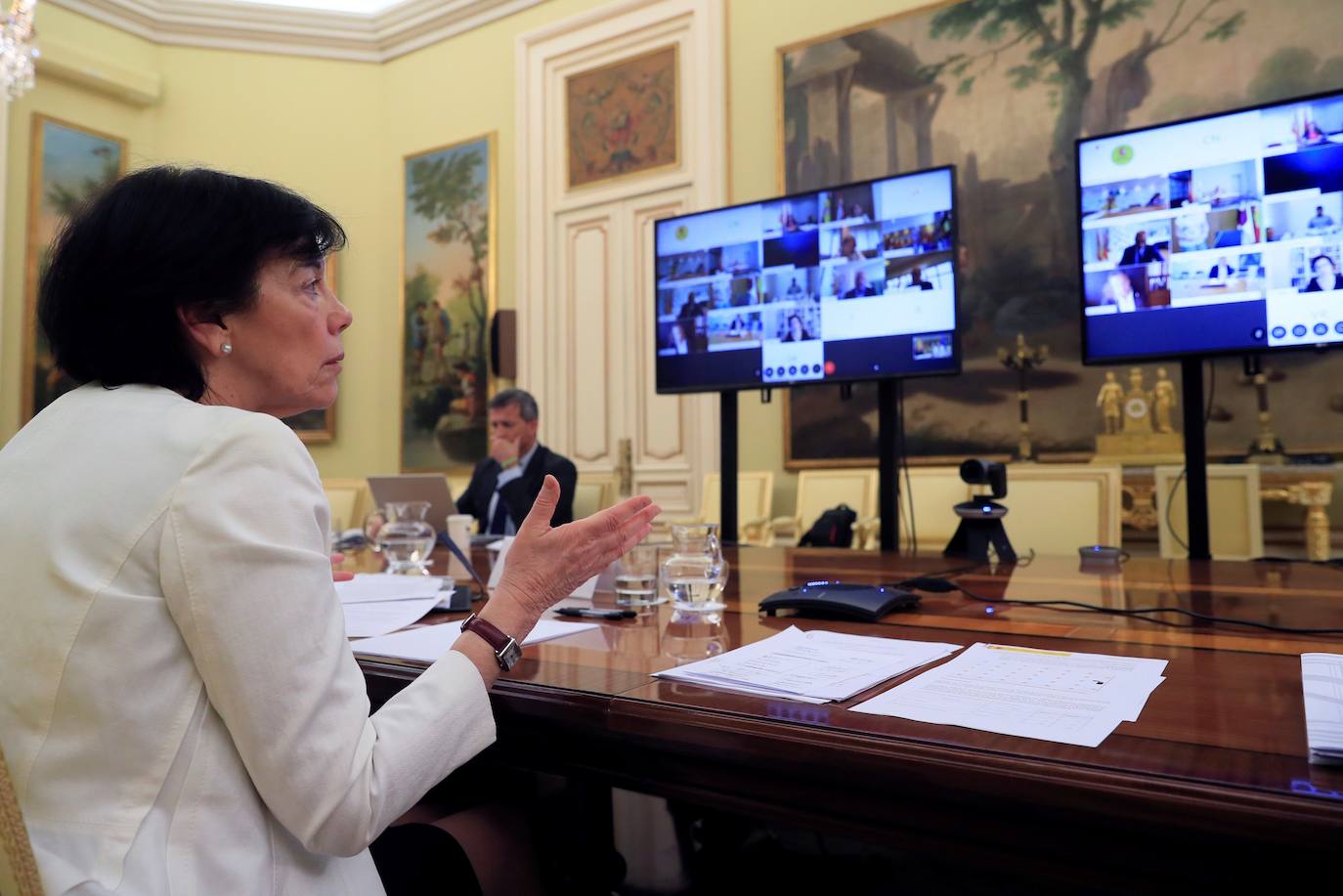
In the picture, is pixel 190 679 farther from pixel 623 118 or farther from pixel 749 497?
pixel 623 118

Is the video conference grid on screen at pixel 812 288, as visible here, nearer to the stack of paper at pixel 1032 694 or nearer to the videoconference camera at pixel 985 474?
the videoconference camera at pixel 985 474

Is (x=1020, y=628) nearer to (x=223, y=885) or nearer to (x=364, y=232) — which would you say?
(x=223, y=885)

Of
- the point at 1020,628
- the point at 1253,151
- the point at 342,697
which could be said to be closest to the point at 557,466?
the point at 1253,151

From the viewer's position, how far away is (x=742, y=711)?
81 centimetres

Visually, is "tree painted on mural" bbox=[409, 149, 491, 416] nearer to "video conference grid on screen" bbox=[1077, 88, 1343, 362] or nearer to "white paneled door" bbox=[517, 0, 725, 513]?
"white paneled door" bbox=[517, 0, 725, 513]

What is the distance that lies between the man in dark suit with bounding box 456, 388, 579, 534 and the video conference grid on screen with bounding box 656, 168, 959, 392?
58.7 inches

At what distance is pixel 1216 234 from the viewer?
2.03 m

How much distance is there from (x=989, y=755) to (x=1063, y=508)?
2248 millimetres

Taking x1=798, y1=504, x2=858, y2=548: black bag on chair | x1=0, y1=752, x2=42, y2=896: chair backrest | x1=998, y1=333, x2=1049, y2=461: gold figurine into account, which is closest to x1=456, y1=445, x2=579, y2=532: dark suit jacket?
x1=798, y1=504, x2=858, y2=548: black bag on chair

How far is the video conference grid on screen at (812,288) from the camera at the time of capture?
2.35 metres

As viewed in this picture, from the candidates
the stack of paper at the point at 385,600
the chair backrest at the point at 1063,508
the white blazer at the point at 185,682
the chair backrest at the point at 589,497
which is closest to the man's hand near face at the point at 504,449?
the chair backrest at the point at 589,497

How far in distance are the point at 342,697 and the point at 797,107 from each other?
18.1ft

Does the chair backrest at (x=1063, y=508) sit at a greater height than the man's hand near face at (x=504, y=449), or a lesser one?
lesser

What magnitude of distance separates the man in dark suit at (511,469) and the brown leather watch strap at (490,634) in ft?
10.1
